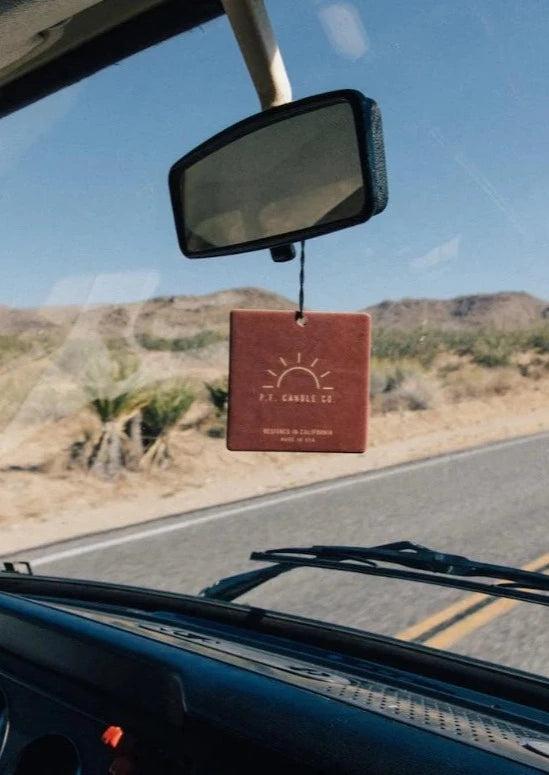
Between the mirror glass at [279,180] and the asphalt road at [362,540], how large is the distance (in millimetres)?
1620

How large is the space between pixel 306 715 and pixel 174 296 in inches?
2087

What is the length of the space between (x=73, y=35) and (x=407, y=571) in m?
1.92

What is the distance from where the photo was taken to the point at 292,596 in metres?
4.84

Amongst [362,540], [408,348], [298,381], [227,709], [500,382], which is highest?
[408,348]

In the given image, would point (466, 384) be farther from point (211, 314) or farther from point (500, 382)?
point (211, 314)

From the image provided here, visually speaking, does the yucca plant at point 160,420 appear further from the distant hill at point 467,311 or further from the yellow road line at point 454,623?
the distant hill at point 467,311

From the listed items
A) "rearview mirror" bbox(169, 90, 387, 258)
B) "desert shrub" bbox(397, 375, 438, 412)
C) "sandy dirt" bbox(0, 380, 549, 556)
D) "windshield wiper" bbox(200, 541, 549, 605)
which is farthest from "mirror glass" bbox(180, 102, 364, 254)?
"desert shrub" bbox(397, 375, 438, 412)

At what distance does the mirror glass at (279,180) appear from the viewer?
220 cm

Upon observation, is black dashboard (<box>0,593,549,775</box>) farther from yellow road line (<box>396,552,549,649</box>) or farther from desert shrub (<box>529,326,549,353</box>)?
desert shrub (<box>529,326,549,353</box>)

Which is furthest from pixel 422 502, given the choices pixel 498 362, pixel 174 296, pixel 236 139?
pixel 174 296

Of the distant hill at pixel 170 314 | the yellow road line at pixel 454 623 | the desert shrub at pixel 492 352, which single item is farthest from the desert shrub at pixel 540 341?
the yellow road line at pixel 454 623

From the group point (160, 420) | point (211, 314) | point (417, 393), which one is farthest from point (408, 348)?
point (160, 420)

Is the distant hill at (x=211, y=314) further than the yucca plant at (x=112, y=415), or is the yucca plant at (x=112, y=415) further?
the distant hill at (x=211, y=314)

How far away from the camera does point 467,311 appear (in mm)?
93375
